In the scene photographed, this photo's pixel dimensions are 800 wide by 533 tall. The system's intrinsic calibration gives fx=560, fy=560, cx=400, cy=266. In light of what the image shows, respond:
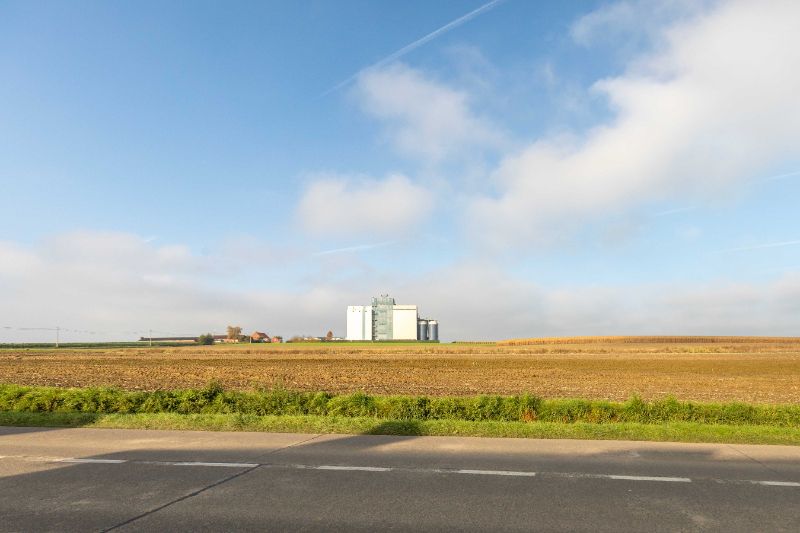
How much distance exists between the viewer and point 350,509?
717cm

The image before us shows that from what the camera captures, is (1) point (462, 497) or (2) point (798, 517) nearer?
(2) point (798, 517)

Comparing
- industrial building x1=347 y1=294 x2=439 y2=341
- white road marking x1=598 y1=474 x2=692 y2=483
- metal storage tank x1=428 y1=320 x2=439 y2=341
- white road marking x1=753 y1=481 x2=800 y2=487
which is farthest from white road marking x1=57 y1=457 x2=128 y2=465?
metal storage tank x1=428 y1=320 x2=439 y2=341

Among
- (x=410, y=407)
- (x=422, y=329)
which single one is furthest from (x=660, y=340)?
(x=410, y=407)

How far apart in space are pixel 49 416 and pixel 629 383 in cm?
3236

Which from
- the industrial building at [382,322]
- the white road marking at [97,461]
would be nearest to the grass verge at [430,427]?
the white road marking at [97,461]

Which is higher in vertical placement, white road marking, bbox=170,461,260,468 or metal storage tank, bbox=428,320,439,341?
metal storage tank, bbox=428,320,439,341

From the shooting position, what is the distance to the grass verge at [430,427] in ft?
41.6

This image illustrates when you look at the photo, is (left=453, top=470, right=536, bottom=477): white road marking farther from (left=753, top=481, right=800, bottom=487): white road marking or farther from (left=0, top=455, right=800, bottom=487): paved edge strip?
(left=753, top=481, right=800, bottom=487): white road marking

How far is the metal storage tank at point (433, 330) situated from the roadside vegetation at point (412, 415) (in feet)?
526

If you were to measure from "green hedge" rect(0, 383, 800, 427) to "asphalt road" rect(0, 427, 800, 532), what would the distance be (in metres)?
4.17

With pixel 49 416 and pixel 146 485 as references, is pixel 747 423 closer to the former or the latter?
pixel 146 485

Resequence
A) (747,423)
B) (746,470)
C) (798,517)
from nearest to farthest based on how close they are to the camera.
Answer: (798,517) < (746,470) < (747,423)

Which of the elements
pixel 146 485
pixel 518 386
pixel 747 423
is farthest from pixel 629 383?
pixel 146 485

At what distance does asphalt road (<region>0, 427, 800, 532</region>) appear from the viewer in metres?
6.75
